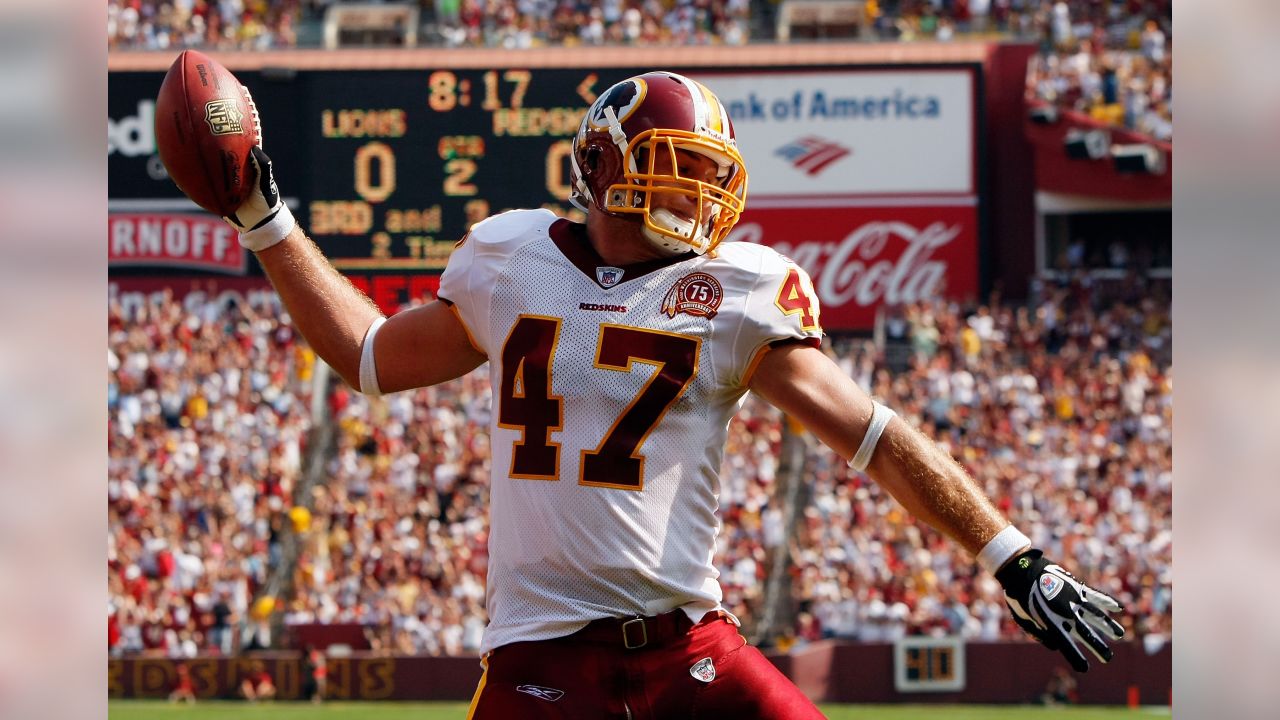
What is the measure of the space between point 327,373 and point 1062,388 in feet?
26.2

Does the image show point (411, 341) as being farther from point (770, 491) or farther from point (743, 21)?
point (743, 21)

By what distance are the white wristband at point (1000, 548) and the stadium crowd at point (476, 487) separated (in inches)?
481

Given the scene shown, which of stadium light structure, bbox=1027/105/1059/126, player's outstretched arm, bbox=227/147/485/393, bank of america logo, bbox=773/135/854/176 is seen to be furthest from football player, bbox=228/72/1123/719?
stadium light structure, bbox=1027/105/1059/126

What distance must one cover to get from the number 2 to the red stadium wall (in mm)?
12138

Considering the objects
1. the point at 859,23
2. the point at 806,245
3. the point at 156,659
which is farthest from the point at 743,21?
the point at 156,659

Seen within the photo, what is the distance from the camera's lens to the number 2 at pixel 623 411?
2.99 metres

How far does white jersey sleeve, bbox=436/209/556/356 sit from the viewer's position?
316 centimetres

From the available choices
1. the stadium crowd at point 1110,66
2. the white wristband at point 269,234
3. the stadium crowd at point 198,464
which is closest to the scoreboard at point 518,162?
the stadium crowd at point 1110,66

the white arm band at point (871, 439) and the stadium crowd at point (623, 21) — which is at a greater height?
the stadium crowd at point (623, 21)

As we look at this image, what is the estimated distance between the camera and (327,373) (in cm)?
1897

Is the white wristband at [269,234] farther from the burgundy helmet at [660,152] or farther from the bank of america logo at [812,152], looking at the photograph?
the bank of america logo at [812,152]

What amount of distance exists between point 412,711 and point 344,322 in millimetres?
11916

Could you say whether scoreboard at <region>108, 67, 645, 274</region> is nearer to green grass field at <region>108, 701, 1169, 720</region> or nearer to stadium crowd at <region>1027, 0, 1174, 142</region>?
stadium crowd at <region>1027, 0, 1174, 142</region>

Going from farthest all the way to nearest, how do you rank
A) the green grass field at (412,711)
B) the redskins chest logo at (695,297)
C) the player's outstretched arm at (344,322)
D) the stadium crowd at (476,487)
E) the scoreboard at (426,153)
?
the scoreboard at (426,153), the stadium crowd at (476,487), the green grass field at (412,711), the player's outstretched arm at (344,322), the redskins chest logo at (695,297)
